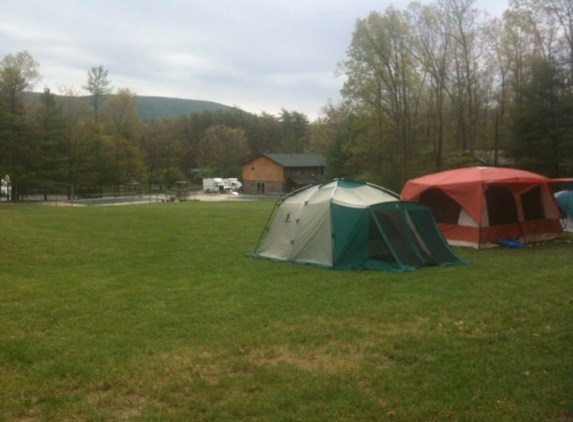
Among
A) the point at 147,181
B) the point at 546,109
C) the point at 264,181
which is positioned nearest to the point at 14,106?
the point at 147,181

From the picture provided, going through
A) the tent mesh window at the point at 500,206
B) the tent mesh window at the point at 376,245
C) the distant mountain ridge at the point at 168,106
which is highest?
the distant mountain ridge at the point at 168,106

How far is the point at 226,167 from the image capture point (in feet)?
273

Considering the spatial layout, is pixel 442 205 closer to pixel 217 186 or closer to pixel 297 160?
pixel 297 160

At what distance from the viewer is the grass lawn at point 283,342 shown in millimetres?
4344

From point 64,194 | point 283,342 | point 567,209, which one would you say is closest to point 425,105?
point 567,209

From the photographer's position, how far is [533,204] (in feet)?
48.7

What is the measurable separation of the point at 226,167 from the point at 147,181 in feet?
53.6

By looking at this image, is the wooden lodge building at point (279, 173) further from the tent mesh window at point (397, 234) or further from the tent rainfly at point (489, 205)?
the tent mesh window at point (397, 234)

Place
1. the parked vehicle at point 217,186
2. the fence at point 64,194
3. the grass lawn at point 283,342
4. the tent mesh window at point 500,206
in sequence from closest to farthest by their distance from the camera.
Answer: the grass lawn at point 283,342 < the tent mesh window at point 500,206 < the fence at point 64,194 < the parked vehicle at point 217,186

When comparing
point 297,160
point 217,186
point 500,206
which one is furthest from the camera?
point 217,186

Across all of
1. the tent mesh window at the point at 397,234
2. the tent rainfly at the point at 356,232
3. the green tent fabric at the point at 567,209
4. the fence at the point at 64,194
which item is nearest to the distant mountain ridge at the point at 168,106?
the fence at the point at 64,194

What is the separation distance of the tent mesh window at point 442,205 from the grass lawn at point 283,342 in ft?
10.1

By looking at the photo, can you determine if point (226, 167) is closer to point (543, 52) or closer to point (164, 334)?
point (543, 52)

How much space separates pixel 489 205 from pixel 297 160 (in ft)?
189
